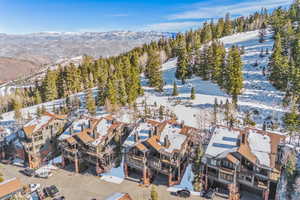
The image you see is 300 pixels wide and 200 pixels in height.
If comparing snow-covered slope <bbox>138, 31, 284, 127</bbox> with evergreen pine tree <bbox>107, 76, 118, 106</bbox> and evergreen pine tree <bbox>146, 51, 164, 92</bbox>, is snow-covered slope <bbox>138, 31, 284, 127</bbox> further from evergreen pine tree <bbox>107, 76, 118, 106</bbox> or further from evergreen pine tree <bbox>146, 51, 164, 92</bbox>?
evergreen pine tree <bbox>107, 76, 118, 106</bbox>

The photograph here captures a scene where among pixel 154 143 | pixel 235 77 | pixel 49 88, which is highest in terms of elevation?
pixel 235 77

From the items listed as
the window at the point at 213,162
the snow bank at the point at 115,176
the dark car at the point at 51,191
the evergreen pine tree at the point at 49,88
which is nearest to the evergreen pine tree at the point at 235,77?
the window at the point at 213,162

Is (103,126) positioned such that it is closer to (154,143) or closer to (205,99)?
(154,143)

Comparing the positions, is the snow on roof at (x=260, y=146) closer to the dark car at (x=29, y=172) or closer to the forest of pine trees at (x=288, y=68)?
the forest of pine trees at (x=288, y=68)

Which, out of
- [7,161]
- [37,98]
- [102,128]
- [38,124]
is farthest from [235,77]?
[37,98]

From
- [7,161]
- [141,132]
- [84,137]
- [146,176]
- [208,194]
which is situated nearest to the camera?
[208,194]
